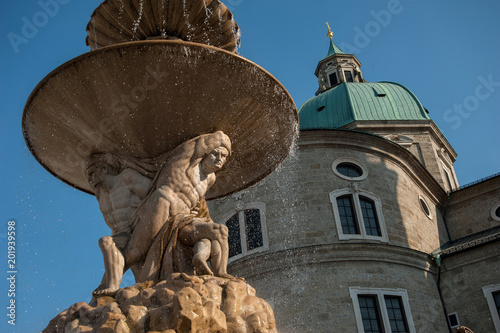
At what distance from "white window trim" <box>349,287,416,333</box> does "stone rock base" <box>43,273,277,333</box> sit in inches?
533

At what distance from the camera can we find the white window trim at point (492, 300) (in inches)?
761

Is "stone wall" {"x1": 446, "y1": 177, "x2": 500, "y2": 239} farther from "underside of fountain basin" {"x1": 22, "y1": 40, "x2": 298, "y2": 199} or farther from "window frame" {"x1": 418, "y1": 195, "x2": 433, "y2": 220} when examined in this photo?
"underside of fountain basin" {"x1": 22, "y1": 40, "x2": 298, "y2": 199}

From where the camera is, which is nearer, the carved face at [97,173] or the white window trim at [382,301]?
the carved face at [97,173]

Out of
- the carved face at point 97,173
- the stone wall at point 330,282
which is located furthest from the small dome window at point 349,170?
the carved face at point 97,173

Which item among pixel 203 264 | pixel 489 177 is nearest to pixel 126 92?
pixel 203 264

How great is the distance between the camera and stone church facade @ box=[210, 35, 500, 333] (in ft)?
58.4

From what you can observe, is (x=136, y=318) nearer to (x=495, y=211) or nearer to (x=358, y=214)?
(x=358, y=214)

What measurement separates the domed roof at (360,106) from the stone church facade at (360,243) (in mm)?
7963

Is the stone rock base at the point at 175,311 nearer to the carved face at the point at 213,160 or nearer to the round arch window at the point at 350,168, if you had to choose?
the carved face at the point at 213,160

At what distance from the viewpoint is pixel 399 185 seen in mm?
22156

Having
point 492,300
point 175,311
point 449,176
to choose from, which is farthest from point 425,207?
point 175,311

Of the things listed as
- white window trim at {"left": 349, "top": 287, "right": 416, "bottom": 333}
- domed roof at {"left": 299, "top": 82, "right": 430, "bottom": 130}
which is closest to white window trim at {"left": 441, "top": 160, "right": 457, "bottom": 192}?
domed roof at {"left": 299, "top": 82, "right": 430, "bottom": 130}

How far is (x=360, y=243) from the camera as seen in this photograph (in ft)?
61.4

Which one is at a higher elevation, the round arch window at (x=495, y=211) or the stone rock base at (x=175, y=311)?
the round arch window at (x=495, y=211)
